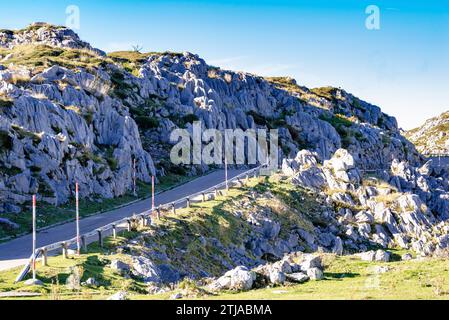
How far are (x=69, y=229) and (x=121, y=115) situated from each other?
86.5ft

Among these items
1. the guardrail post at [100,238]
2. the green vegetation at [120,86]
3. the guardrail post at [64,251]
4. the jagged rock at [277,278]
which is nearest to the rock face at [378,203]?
the guardrail post at [100,238]

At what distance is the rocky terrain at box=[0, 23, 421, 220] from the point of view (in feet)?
127

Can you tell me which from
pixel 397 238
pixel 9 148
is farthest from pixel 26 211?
pixel 397 238

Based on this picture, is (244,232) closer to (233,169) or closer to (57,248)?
(57,248)

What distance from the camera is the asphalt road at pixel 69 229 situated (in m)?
24.5

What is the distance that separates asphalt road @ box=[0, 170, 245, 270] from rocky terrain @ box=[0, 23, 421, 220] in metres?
3.53

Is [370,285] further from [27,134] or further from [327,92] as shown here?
[327,92]

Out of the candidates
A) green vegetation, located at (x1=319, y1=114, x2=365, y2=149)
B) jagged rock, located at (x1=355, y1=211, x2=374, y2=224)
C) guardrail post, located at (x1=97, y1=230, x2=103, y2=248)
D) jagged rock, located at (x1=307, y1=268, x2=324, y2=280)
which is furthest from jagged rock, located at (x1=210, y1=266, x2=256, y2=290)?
green vegetation, located at (x1=319, y1=114, x2=365, y2=149)

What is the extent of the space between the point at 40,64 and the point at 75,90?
47.2 feet

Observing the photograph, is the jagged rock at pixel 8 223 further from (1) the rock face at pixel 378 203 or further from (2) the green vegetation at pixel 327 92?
(2) the green vegetation at pixel 327 92

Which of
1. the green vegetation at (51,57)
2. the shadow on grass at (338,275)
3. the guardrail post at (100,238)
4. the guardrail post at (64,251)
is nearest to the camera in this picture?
the shadow on grass at (338,275)

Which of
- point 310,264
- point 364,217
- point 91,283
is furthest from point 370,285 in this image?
point 364,217

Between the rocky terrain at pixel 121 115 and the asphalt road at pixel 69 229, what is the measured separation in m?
3.53

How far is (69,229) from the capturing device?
3112 centimetres
